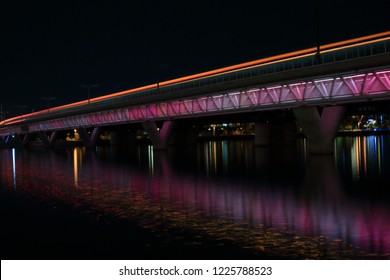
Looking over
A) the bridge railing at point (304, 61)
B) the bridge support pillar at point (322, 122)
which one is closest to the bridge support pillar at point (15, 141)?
the bridge railing at point (304, 61)

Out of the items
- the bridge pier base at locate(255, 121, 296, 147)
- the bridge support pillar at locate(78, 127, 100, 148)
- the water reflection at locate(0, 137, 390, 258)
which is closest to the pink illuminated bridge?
the water reflection at locate(0, 137, 390, 258)

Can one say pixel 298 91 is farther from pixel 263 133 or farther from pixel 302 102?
pixel 263 133

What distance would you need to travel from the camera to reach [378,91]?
35188mm

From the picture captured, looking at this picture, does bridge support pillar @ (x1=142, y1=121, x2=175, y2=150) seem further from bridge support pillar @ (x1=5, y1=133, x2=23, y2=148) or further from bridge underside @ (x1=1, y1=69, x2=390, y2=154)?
bridge support pillar @ (x1=5, y1=133, x2=23, y2=148)

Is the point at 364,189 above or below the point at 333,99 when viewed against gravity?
below

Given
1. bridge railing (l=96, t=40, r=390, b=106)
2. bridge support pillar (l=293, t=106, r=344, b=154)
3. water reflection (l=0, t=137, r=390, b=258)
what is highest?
bridge railing (l=96, t=40, r=390, b=106)

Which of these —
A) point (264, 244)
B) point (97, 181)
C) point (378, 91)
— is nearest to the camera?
point (264, 244)

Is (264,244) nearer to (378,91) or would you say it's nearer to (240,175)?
(240,175)

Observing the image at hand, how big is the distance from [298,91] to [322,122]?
2914 mm

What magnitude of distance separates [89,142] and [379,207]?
8185cm

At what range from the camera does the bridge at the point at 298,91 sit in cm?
3569

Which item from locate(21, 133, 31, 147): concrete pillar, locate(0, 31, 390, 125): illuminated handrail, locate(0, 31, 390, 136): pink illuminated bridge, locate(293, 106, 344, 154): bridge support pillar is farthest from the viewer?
locate(21, 133, 31, 147): concrete pillar

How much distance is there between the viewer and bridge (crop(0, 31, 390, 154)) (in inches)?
1405

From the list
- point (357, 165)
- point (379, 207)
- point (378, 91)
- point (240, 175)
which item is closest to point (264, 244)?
point (379, 207)
